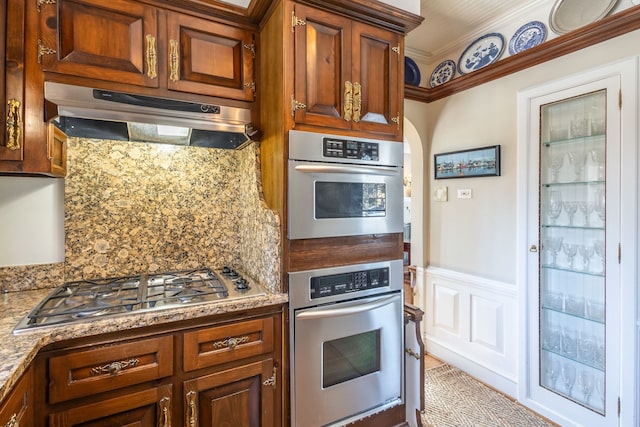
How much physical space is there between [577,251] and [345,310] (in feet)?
5.01

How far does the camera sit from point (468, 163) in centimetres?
257

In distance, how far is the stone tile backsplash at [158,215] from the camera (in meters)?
1.66

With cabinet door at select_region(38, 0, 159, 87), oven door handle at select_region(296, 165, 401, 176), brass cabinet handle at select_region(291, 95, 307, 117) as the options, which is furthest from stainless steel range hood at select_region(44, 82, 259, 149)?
oven door handle at select_region(296, 165, 401, 176)

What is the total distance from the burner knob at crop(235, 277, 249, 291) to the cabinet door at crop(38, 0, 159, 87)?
101 centimetres

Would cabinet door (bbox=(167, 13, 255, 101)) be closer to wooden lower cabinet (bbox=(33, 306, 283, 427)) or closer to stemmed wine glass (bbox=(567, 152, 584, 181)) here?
wooden lower cabinet (bbox=(33, 306, 283, 427))

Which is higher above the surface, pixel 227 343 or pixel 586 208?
pixel 586 208

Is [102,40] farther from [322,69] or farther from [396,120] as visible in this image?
[396,120]

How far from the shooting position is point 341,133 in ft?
5.36

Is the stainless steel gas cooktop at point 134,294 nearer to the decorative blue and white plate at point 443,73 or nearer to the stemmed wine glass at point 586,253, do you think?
the stemmed wine glass at point 586,253

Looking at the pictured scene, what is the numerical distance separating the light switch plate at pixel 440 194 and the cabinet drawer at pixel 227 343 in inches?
75.5

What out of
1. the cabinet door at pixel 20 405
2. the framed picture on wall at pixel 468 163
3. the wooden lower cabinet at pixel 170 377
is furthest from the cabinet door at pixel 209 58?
the framed picture on wall at pixel 468 163

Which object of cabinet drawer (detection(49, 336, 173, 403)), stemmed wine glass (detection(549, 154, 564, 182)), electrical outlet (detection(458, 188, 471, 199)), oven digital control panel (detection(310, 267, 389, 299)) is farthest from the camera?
electrical outlet (detection(458, 188, 471, 199))

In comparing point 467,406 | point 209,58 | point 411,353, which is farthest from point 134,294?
point 467,406

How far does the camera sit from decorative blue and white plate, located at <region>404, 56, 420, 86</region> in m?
2.86
